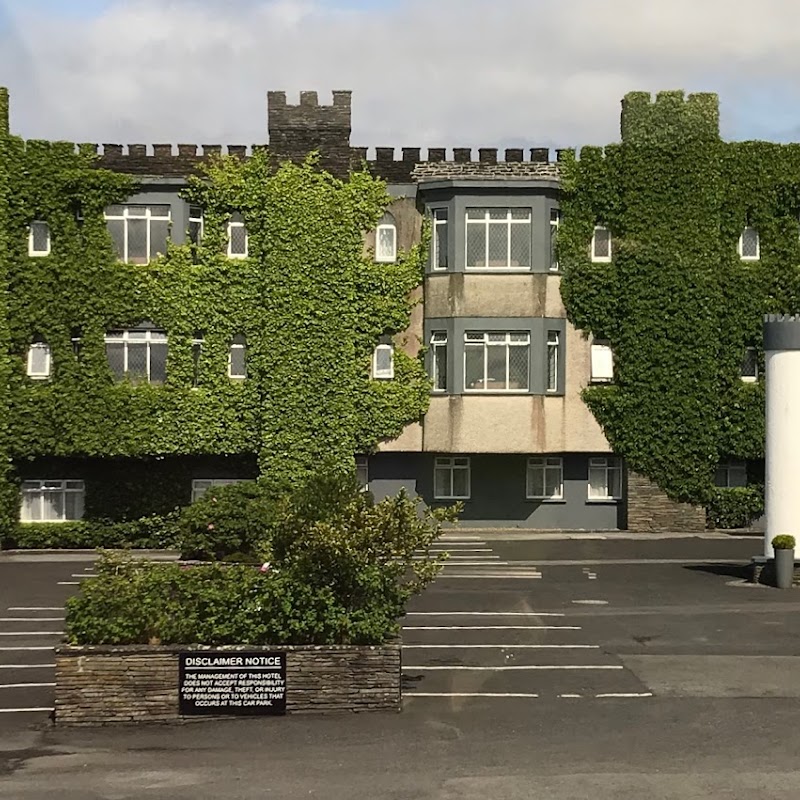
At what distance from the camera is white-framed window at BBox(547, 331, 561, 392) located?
46603mm

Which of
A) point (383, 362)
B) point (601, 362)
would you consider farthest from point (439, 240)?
point (601, 362)

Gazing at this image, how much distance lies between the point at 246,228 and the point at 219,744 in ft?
98.2

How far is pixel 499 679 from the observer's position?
889 inches

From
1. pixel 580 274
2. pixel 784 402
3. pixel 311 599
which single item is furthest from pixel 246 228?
pixel 311 599

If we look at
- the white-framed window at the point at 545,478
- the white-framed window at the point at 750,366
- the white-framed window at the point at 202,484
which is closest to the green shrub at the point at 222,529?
the white-framed window at the point at 202,484

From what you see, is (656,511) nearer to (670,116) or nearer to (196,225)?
(670,116)

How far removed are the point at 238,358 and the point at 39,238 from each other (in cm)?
727

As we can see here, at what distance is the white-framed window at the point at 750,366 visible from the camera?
47.2 m

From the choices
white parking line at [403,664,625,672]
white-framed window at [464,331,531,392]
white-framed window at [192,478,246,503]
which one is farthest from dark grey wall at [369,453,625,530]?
white parking line at [403,664,625,672]

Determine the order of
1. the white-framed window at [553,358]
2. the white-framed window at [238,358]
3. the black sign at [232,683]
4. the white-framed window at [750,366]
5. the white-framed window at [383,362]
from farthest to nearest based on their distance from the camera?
the white-framed window at [750,366] < the white-framed window at [383,362] < the white-framed window at [553,358] < the white-framed window at [238,358] < the black sign at [232,683]

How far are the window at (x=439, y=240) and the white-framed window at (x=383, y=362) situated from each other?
9.91 ft

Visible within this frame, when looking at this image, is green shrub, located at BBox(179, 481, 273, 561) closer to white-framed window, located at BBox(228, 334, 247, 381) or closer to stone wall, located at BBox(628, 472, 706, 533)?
white-framed window, located at BBox(228, 334, 247, 381)

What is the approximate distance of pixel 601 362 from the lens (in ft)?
155

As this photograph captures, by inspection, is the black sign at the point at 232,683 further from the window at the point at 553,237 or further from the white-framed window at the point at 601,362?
the white-framed window at the point at 601,362
